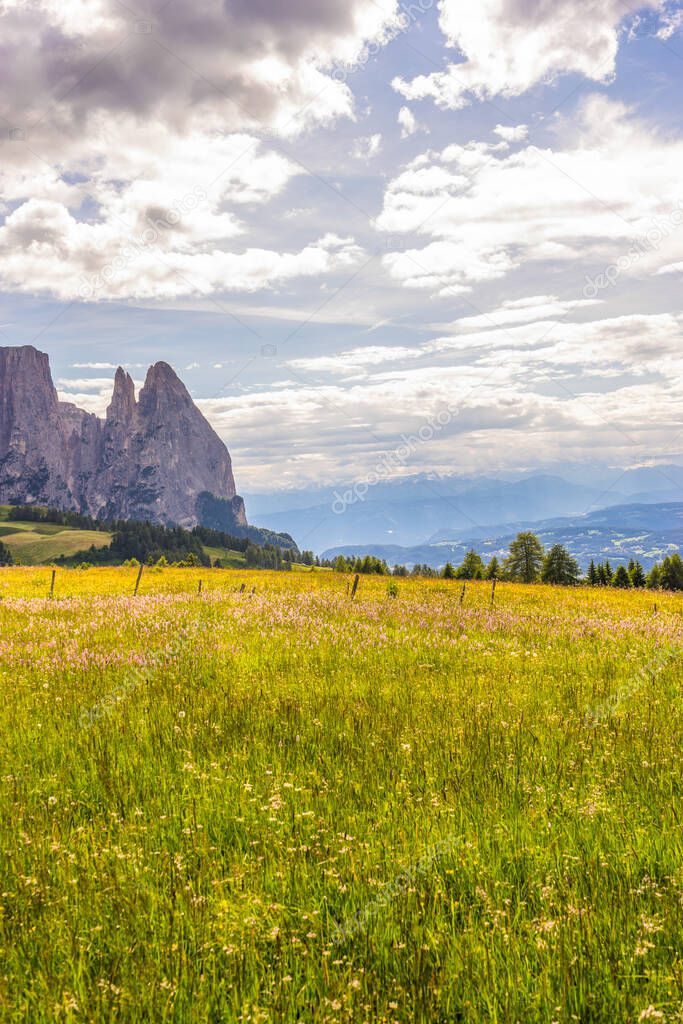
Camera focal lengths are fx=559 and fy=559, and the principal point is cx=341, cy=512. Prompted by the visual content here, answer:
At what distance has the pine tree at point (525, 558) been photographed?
198 ft

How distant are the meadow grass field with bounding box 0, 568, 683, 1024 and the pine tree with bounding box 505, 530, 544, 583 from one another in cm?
5339

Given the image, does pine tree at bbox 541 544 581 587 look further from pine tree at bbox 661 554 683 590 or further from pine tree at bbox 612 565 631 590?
pine tree at bbox 661 554 683 590

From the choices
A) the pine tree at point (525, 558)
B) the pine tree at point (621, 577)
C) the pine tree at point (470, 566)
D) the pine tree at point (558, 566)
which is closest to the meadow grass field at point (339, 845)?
the pine tree at point (470, 566)

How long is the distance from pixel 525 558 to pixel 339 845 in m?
60.9

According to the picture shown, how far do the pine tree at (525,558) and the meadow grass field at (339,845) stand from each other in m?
53.4

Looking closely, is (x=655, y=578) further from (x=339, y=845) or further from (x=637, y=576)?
(x=339, y=845)

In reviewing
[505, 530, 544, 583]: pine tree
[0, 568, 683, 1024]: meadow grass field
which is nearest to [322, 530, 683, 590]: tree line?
[505, 530, 544, 583]: pine tree

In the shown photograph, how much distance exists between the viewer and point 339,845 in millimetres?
4195

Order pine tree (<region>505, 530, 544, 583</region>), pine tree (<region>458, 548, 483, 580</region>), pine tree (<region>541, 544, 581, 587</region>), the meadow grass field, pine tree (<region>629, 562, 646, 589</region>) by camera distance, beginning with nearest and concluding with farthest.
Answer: the meadow grass field
pine tree (<region>629, 562, 646, 589</region>)
pine tree (<region>458, 548, 483, 580</region>)
pine tree (<region>541, 544, 581, 587</region>)
pine tree (<region>505, 530, 544, 583</region>)

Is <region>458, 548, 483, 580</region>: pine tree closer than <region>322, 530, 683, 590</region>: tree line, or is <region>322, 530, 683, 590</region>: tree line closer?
<region>322, 530, 683, 590</region>: tree line

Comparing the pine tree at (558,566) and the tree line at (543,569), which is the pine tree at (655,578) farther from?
the pine tree at (558,566)

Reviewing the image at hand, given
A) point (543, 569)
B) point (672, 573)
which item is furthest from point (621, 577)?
point (543, 569)

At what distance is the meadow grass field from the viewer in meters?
2.90

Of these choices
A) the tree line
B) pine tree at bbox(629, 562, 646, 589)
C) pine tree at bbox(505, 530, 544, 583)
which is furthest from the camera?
pine tree at bbox(505, 530, 544, 583)
